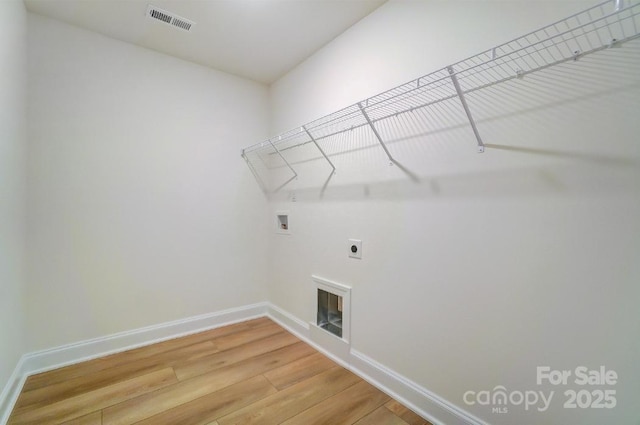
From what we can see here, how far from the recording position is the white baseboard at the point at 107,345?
5.45 feet

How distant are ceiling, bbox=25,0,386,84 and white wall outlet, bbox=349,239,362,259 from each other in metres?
1.54

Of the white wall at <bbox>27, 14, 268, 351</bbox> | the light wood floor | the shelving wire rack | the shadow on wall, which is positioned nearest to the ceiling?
the white wall at <bbox>27, 14, 268, 351</bbox>

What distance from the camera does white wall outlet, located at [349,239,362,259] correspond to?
1.93 m

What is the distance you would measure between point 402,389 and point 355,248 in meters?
0.88

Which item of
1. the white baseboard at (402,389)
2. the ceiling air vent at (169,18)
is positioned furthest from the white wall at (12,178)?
the white baseboard at (402,389)

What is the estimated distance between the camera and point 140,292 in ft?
7.55

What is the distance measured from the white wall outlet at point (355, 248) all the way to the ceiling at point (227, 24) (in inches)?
60.8

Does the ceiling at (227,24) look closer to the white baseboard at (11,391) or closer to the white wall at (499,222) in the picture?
the white wall at (499,222)

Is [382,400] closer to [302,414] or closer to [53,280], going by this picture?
[302,414]

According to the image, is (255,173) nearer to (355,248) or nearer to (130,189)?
(130,189)

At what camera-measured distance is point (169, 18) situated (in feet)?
6.39

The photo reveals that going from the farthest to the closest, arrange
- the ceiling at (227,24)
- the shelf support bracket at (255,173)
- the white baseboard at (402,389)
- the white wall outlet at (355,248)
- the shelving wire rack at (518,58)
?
the shelf support bracket at (255,173) → the white wall outlet at (355,248) → the ceiling at (227,24) → the white baseboard at (402,389) → the shelving wire rack at (518,58)

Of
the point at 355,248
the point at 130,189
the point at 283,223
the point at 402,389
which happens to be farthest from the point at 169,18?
the point at 402,389

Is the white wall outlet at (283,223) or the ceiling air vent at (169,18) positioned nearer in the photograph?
the ceiling air vent at (169,18)
